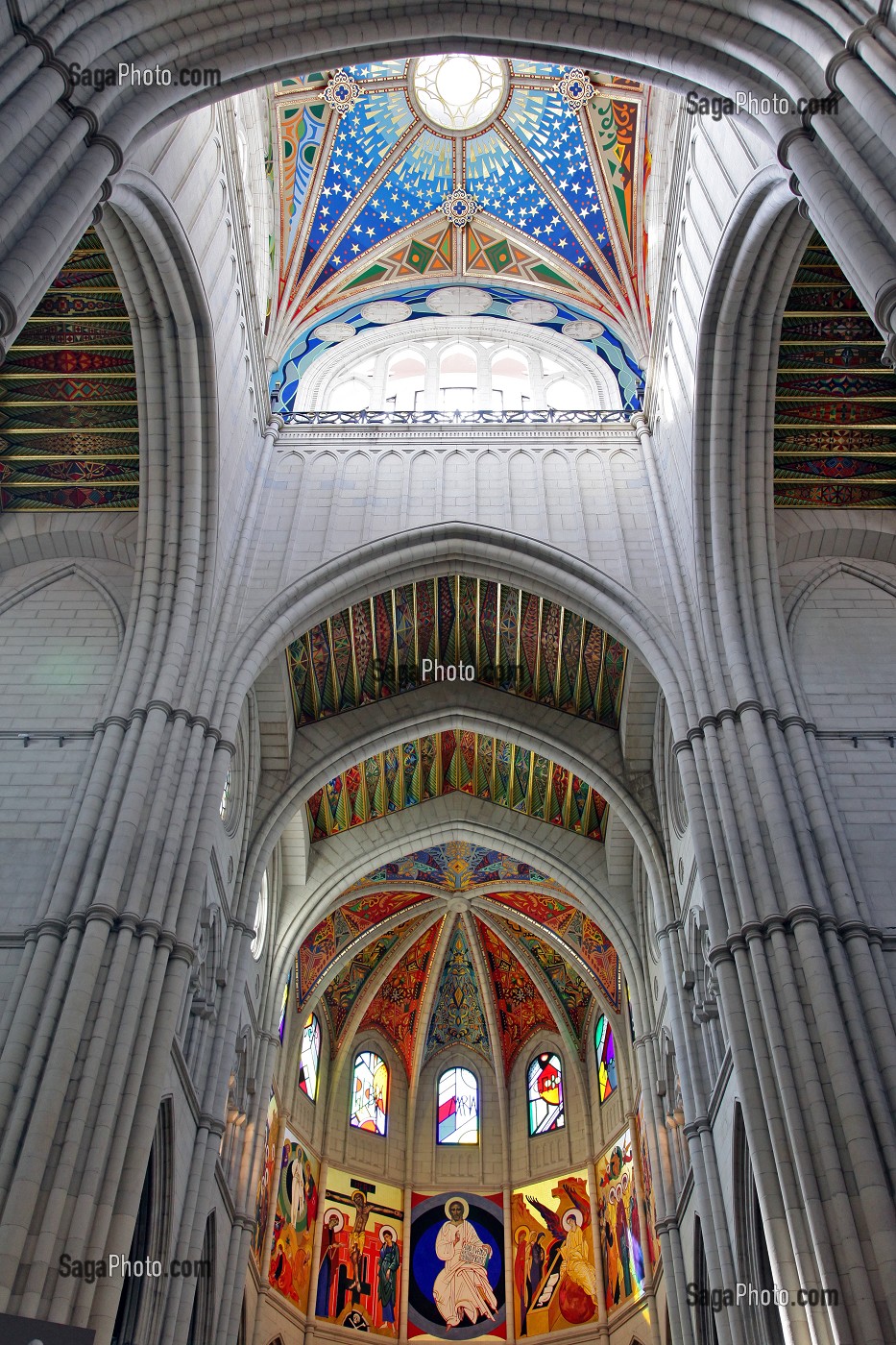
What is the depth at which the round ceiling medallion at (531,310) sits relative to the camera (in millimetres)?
22078

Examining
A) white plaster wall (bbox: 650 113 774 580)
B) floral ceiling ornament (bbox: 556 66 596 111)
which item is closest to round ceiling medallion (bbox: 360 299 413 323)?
floral ceiling ornament (bbox: 556 66 596 111)

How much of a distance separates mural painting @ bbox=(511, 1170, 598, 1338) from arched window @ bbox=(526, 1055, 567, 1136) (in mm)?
1064

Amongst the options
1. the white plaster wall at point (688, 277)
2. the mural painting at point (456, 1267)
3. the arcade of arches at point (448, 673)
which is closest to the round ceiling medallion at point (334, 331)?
the arcade of arches at point (448, 673)

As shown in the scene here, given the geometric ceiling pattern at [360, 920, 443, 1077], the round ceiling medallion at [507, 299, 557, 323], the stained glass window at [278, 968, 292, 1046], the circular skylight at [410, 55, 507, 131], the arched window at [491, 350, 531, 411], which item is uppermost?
the circular skylight at [410, 55, 507, 131]

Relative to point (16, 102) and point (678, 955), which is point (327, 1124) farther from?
point (16, 102)

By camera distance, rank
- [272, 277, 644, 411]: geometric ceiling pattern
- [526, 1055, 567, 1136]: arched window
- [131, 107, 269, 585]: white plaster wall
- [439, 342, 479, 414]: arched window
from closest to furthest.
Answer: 1. [131, 107, 269, 585]: white plaster wall
2. [272, 277, 644, 411]: geometric ceiling pattern
3. [439, 342, 479, 414]: arched window
4. [526, 1055, 567, 1136]: arched window

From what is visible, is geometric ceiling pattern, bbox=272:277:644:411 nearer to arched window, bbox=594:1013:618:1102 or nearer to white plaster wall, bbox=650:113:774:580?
white plaster wall, bbox=650:113:774:580

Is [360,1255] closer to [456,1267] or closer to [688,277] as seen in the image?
[456,1267]

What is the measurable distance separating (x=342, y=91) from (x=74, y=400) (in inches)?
353

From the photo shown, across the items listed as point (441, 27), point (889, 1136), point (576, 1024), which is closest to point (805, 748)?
point (889, 1136)

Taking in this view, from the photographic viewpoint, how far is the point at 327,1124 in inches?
876

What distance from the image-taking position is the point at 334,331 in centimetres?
2159

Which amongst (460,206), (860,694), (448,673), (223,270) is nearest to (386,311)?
(460,206)

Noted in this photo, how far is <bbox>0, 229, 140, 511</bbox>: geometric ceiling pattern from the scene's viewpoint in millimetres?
14344
